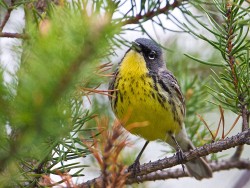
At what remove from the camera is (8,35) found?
1.49 meters

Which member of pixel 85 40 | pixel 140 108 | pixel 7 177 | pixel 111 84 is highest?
pixel 111 84

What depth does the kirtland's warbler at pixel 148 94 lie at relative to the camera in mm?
2512

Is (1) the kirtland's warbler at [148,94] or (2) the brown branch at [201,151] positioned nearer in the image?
(2) the brown branch at [201,151]

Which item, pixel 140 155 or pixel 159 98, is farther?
pixel 140 155

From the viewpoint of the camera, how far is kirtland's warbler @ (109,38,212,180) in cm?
251

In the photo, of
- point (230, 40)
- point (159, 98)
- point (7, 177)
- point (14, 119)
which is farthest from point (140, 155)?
point (14, 119)

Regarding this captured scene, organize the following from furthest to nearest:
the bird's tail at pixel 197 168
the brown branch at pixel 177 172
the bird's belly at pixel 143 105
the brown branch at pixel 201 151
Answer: the bird's tail at pixel 197 168 < the bird's belly at pixel 143 105 < the brown branch at pixel 177 172 < the brown branch at pixel 201 151

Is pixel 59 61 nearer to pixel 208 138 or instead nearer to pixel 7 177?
pixel 7 177

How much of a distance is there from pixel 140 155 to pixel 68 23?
6.78 feet

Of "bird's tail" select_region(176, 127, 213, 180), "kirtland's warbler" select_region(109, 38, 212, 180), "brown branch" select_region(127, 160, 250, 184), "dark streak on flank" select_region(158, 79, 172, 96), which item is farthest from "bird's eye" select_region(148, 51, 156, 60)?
"brown branch" select_region(127, 160, 250, 184)

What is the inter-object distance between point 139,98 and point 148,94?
6 cm

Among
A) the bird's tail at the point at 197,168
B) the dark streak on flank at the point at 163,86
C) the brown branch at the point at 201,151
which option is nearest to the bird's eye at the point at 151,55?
the dark streak on flank at the point at 163,86

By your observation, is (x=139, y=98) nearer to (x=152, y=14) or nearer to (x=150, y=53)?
(x=150, y=53)

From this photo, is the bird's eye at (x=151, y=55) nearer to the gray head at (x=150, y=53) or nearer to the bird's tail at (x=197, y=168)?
the gray head at (x=150, y=53)
